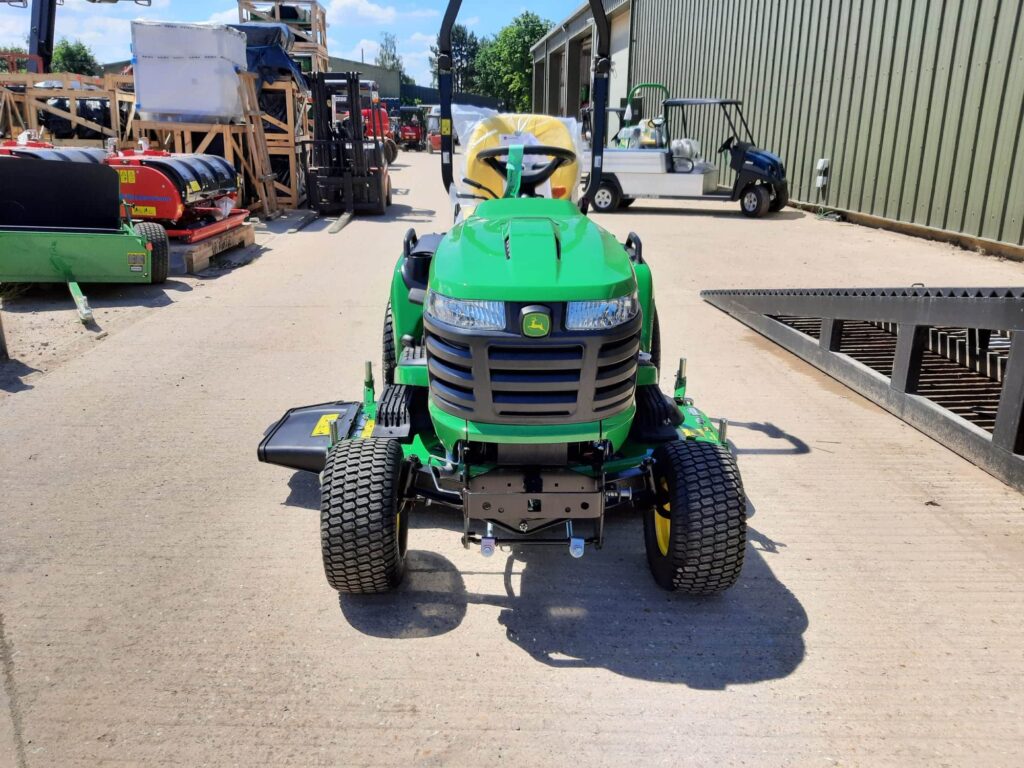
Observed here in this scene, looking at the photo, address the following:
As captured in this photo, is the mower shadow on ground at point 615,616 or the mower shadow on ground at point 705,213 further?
the mower shadow on ground at point 705,213

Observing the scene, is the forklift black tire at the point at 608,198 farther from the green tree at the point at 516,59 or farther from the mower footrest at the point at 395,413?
the green tree at the point at 516,59

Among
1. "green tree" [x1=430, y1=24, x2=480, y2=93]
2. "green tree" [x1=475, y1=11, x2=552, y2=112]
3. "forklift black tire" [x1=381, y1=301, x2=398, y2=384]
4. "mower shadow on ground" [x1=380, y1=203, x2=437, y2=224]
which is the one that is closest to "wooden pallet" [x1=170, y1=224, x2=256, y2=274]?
"mower shadow on ground" [x1=380, y1=203, x2=437, y2=224]

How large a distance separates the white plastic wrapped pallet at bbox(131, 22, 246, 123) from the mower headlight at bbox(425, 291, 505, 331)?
10879 millimetres

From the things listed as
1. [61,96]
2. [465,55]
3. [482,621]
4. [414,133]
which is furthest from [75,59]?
[482,621]

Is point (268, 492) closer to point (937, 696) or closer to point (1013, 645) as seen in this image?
point (937, 696)

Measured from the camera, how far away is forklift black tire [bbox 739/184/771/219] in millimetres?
14258

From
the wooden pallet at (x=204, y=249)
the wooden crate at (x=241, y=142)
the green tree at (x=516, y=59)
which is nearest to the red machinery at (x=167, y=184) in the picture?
the wooden pallet at (x=204, y=249)

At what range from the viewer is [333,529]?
2.64 metres

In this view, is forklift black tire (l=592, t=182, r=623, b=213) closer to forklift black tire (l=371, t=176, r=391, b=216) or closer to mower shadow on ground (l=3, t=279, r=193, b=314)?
forklift black tire (l=371, t=176, r=391, b=216)

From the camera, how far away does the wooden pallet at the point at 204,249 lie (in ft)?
28.2

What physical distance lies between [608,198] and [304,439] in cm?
1219

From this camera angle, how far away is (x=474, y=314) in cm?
247

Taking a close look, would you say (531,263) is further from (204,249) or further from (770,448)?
(204,249)

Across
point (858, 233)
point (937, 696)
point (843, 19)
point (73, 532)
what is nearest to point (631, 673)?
point (937, 696)
